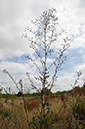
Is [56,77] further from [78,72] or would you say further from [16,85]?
[16,85]

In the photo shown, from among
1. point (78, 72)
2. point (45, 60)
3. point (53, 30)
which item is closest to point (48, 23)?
point (53, 30)

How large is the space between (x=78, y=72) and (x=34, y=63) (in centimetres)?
85

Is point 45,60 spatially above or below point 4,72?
above

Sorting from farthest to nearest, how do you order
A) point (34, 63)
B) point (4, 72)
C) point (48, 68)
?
point (34, 63) < point (48, 68) < point (4, 72)

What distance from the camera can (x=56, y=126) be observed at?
4023 mm

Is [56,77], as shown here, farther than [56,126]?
No

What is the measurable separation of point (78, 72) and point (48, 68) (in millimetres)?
553

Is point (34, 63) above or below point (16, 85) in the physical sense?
above

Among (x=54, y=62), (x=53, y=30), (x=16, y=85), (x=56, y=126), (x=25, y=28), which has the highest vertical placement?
(x=25, y=28)

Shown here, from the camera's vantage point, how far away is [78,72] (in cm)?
236

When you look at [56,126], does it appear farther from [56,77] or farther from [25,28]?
[25,28]

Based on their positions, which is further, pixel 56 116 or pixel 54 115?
pixel 54 115

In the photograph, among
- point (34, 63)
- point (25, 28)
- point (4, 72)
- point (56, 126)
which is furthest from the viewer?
point (56, 126)

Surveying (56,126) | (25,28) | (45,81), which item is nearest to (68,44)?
(45,81)
